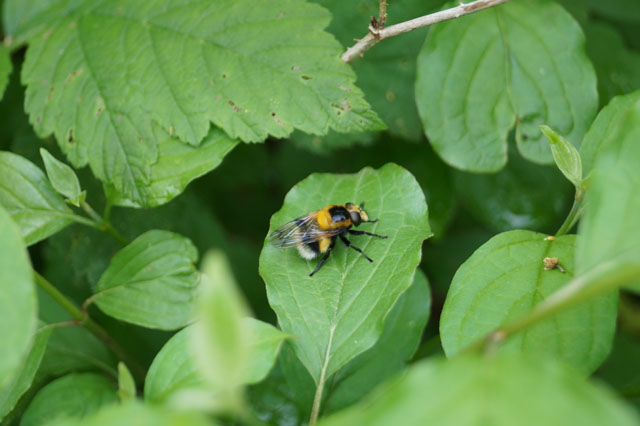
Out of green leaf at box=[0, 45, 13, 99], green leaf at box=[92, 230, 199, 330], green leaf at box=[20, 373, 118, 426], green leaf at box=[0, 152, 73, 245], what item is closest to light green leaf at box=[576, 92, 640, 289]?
green leaf at box=[92, 230, 199, 330]

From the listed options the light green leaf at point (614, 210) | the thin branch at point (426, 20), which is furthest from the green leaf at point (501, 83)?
the light green leaf at point (614, 210)

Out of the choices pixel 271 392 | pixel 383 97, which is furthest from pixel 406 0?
pixel 271 392

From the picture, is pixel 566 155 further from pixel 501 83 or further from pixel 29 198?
pixel 29 198

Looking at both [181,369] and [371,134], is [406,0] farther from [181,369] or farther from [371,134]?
[181,369]

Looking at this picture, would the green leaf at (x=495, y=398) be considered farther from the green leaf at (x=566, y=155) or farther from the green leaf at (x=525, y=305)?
the green leaf at (x=566, y=155)

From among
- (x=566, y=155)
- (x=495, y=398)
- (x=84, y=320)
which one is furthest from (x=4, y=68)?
(x=495, y=398)
